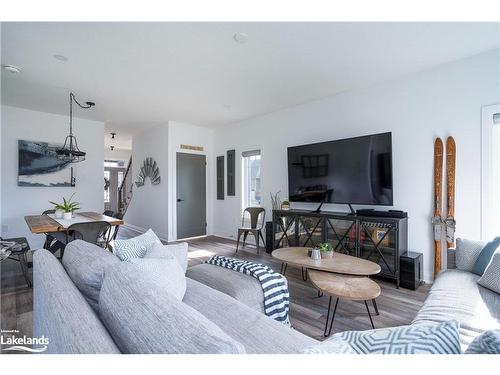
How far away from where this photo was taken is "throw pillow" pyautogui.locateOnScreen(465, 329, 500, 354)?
53cm

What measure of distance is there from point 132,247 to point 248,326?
90 centimetres

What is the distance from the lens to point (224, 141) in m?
5.60

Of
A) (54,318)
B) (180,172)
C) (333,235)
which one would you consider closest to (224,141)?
(180,172)

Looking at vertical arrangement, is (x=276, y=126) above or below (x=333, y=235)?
above

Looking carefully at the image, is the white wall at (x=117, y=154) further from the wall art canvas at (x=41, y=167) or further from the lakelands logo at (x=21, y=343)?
the lakelands logo at (x=21, y=343)

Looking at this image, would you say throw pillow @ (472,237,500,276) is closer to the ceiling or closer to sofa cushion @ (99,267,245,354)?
the ceiling

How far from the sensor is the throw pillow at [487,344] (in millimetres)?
528

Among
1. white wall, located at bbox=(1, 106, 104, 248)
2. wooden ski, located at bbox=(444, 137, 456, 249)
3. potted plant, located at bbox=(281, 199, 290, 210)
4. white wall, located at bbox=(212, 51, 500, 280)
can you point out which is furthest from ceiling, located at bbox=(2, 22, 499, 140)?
potted plant, located at bbox=(281, 199, 290, 210)

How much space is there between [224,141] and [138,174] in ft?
8.22

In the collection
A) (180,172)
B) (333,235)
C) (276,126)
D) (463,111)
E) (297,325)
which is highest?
(276,126)

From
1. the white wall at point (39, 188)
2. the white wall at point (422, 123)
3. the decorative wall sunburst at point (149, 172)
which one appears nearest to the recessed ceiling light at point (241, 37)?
the white wall at point (422, 123)

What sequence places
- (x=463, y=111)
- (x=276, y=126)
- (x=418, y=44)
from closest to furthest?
(x=418, y=44) → (x=463, y=111) → (x=276, y=126)

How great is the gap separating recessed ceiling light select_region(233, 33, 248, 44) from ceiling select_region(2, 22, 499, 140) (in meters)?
0.05
